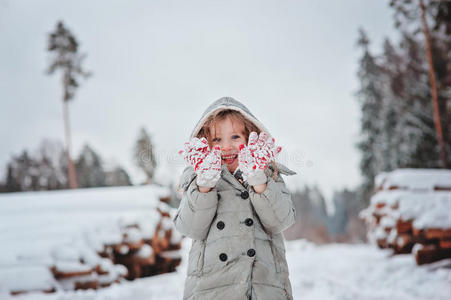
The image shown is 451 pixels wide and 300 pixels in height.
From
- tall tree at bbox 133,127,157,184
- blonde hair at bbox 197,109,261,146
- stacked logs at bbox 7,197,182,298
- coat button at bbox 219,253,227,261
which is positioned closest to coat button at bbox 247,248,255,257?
coat button at bbox 219,253,227,261

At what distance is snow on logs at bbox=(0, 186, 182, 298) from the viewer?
15.9ft

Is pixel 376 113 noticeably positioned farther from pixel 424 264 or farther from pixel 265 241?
pixel 265 241

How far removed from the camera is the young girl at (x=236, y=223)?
173 cm

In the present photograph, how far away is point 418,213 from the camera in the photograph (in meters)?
7.01

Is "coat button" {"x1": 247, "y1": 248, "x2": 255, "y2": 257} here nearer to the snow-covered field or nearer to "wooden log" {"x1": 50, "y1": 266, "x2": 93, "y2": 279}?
the snow-covered field

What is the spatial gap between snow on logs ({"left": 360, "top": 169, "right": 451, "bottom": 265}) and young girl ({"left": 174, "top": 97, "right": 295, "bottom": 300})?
Answer: 5738mm

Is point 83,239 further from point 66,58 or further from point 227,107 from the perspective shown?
point 66,58

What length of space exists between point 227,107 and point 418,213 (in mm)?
6633

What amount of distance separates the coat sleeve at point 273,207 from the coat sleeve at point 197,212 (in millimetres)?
239

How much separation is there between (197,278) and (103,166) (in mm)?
35854

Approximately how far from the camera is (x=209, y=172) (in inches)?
69.9

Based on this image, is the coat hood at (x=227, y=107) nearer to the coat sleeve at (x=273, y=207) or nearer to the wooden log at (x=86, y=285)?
the coat sleeve at (x=273, y=207)

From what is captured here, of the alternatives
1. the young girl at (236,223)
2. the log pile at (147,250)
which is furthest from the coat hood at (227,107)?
the log pile at (147,250)

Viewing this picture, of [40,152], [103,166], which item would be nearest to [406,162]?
[103,166]
